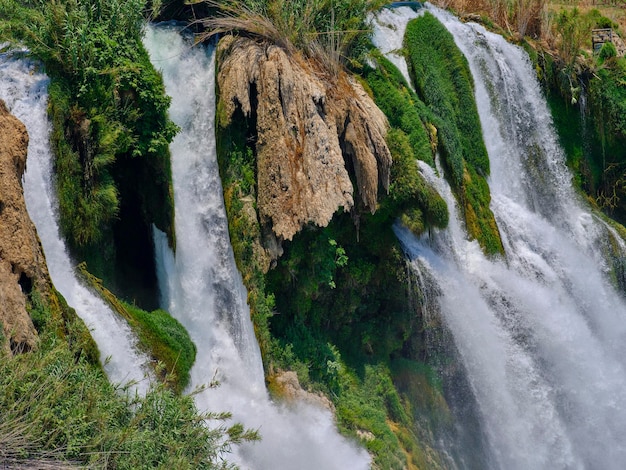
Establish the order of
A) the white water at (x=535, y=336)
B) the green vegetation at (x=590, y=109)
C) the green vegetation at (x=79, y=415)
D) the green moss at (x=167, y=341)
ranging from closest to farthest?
the green vegetation at (x=79, y=415) → the green moss at (x=167, y=341) → the white water at (x=535, y=336) → the green vegetation at (x=590, y=109)

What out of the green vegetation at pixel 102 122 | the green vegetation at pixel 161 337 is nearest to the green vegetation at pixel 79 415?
the green vegetation at pixel 161 337

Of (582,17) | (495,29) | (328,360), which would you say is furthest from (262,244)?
(582,17)

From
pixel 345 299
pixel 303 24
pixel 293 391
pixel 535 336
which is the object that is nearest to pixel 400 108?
pixel 303 24

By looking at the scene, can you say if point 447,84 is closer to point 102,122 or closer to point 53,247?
point 102,122

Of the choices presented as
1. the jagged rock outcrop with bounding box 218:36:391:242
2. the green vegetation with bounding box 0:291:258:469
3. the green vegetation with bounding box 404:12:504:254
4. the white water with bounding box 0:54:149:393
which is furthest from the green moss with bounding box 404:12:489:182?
the green vegetation with bounding box 0:291:258:469

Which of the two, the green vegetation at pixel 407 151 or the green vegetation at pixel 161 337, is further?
the green vegetation at pixel 407 151

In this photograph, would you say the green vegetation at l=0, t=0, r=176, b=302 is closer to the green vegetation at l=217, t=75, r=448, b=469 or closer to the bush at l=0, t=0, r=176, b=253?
the bush at l=0, t=0, r=176, b=253

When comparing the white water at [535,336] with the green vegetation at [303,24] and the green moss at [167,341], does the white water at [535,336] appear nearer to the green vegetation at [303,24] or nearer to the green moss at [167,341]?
the green vegetation at [303,24]
